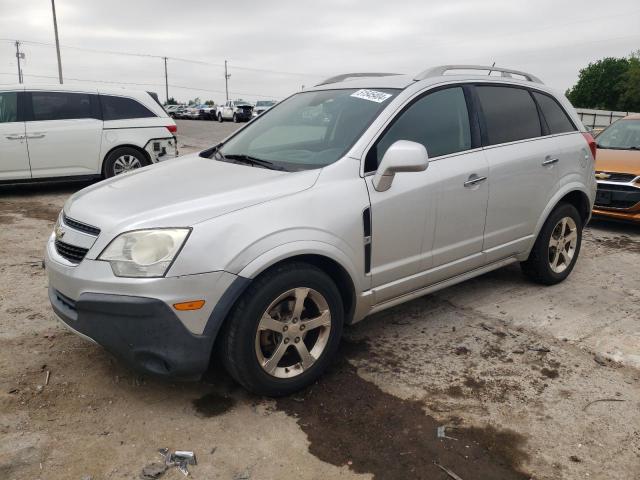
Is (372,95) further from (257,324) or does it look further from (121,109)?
(121,109)

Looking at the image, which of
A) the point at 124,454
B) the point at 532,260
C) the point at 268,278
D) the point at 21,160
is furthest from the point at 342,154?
the point at 21,160

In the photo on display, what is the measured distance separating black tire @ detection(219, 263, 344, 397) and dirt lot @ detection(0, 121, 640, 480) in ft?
0.41

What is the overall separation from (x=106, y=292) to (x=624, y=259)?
5256 mm

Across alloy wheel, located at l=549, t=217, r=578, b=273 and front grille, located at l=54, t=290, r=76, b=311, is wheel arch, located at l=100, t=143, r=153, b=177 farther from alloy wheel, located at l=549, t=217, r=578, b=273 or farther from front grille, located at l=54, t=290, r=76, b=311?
alloy wheel, located at l=549, t=217, r=578, b=273

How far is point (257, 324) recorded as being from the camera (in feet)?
8.98

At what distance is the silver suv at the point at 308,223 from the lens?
260cm

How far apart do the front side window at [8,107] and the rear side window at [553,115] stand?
726 centimetres

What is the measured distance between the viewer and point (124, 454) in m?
2.50

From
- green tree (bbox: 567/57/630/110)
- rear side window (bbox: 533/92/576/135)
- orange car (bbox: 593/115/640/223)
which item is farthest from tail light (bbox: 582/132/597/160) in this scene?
green tree (bbox: 567/57/630/110)

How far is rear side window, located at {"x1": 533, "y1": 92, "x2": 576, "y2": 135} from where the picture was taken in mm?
4539

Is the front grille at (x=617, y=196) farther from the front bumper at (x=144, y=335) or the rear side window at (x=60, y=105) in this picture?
the rear side window at (x=60, y=105)

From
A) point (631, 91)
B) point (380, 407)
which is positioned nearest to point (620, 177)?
point (380, 407)

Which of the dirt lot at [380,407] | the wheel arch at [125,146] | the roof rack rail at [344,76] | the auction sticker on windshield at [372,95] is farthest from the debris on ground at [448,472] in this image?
the wheel arch at [125,146]

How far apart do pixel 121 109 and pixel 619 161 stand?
7460 millimetres
